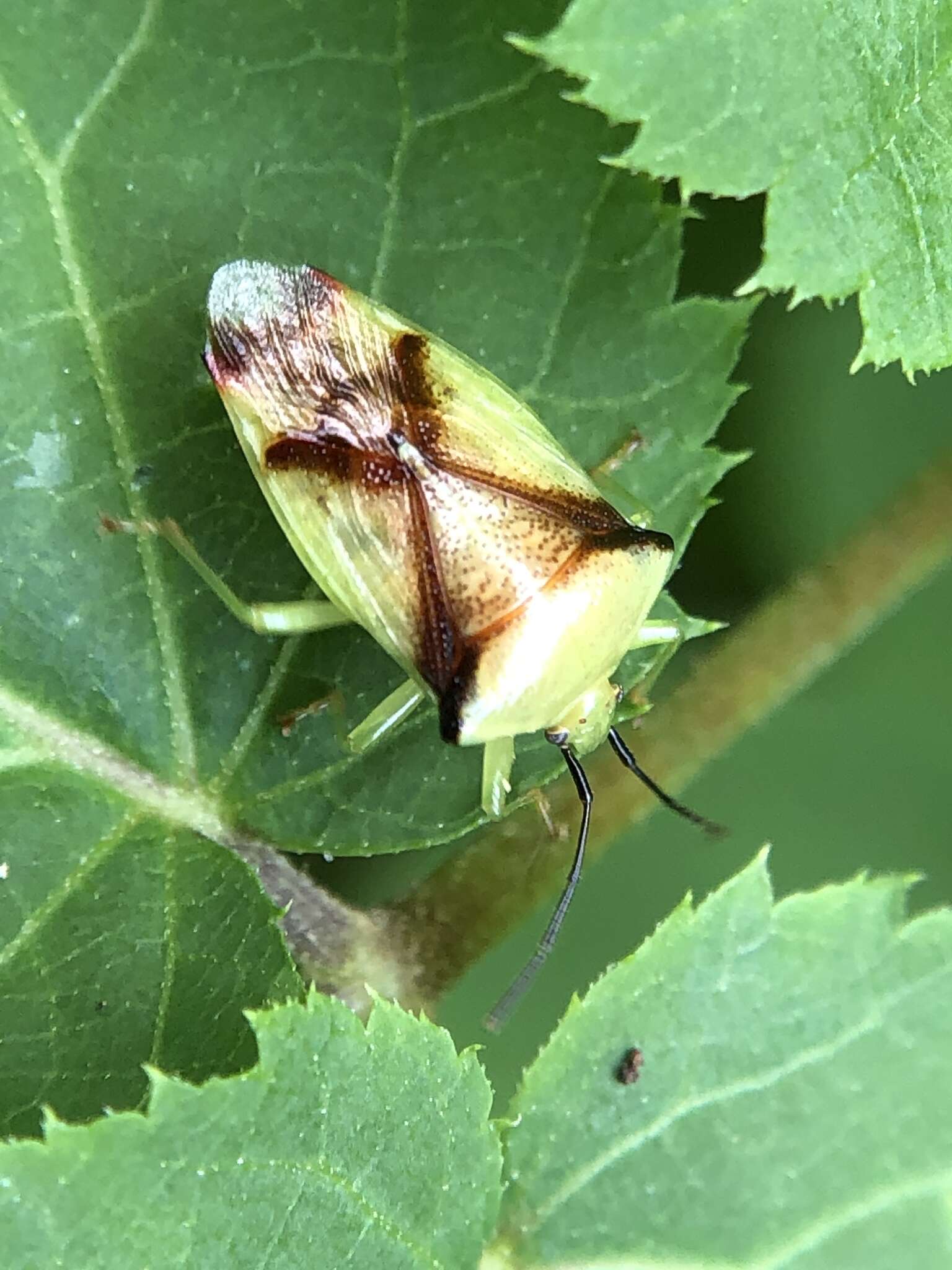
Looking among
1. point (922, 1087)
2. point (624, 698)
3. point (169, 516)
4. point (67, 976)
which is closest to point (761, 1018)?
point (922, 1087)

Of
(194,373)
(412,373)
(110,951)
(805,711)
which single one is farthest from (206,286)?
(805,711)

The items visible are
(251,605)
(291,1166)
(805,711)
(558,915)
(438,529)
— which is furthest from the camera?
(805,711)

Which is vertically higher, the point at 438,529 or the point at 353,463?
the point at 353,463

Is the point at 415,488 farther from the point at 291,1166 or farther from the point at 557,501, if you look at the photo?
the point at 291,1166

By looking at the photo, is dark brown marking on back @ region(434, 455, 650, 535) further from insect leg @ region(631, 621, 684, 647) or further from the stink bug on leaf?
insect leg @ region(631, 621, 684, 647)

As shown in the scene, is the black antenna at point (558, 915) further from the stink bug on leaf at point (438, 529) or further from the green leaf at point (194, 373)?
the green leaf at point (194, 373)

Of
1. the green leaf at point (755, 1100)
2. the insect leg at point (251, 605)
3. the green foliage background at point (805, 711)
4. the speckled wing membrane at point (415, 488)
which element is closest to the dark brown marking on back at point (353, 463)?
the speckled wing membrane at point (415, 488)
